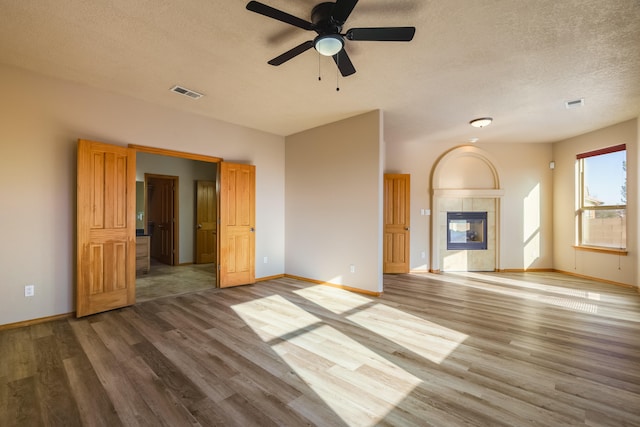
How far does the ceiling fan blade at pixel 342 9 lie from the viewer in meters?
1.88

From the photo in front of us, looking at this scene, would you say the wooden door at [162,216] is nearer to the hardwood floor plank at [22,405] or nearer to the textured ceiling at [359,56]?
the textured ceiling at [359,56]

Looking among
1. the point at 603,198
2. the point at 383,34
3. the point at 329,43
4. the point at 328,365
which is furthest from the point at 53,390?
the point at 603,198

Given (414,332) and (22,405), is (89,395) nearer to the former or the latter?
(22,405)

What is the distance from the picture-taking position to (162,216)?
7359mm

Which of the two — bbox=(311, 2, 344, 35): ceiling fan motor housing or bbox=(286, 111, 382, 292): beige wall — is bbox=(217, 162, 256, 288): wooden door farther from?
bbox=(311, 2, 344, 35): ceiling fan motor housing

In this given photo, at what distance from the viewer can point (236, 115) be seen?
468 cm

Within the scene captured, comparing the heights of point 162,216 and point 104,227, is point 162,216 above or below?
above

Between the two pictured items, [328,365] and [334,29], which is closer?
[334,29]

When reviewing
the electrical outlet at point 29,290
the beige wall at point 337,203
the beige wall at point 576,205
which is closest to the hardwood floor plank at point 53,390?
the electrical outlet at point 29,290

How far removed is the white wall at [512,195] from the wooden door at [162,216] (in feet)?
18.1

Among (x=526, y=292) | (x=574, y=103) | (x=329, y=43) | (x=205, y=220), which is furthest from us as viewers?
(x=205, y=220)

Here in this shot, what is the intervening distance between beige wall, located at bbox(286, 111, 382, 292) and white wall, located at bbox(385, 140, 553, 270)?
2.12 metres

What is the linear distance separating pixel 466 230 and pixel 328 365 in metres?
5.54

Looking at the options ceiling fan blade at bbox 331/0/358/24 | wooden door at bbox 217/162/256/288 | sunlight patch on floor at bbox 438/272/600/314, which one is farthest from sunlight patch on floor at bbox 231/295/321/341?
sunlight patch on floor at bbox 438/272/600/314
